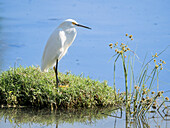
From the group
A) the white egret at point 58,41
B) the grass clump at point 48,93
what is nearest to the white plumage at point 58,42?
the white egret at point 58,41

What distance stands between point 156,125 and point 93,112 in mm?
745

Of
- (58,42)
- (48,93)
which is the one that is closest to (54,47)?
(58,42)

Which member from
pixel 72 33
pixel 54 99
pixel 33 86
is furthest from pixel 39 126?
pixel 72 33

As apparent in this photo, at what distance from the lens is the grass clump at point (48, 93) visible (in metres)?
3.86

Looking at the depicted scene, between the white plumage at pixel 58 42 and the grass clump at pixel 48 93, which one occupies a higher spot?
the white plumage at pixel 58 42

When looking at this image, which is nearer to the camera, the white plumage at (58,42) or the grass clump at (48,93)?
the grass clump at (48,93)

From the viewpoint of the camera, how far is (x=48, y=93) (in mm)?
3902

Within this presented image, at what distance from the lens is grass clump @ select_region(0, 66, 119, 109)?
386 centimetres

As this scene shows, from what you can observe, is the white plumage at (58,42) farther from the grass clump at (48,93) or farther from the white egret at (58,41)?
the grass clump at (48,93)

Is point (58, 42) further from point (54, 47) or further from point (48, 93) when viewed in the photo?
point (48, 93)

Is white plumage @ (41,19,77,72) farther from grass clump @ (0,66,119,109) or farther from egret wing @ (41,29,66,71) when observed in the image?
grass clump @ (0,66,119,109)

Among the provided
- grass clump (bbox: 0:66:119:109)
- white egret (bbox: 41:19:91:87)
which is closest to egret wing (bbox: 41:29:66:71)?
white egret (bbox: 41:19:91:87)

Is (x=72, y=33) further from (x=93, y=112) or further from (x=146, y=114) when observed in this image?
(x=146, y=114)

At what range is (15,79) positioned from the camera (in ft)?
13.8
